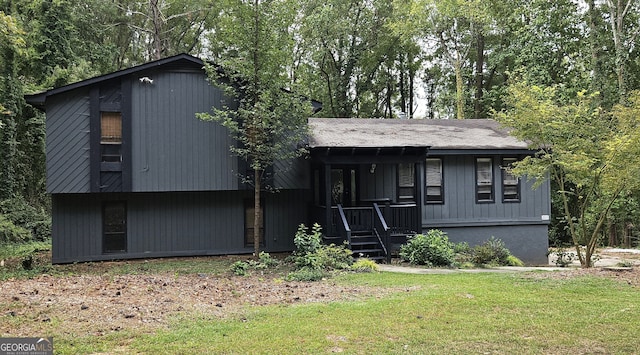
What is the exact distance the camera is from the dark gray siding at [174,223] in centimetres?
1373

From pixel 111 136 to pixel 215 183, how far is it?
3.07 meters

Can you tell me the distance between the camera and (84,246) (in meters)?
13.8

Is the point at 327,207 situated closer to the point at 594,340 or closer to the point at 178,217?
the point at 178,217

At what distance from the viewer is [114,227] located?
14.1m

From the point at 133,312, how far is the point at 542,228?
13575 millimetres

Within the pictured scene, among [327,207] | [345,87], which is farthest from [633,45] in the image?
[327,207]

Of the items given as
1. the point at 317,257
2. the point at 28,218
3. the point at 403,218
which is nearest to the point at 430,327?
the point at 317,257

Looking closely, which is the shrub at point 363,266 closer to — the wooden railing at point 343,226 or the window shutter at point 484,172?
the wooden railing at point 343,226

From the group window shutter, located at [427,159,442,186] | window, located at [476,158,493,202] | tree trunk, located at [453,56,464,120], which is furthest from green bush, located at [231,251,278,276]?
tree trunk, located at [453,56,464,120]

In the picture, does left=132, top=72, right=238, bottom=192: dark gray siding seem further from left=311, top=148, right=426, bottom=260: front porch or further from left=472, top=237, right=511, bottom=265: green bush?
left=472, top=237, right=511, bottom=265: green bush

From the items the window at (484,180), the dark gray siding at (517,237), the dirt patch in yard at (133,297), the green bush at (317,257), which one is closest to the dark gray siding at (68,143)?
the dirt patch in yard at (133,297)

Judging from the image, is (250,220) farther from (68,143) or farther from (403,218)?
(68,143)

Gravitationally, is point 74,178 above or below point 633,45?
below

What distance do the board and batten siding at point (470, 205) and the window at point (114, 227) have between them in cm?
891
